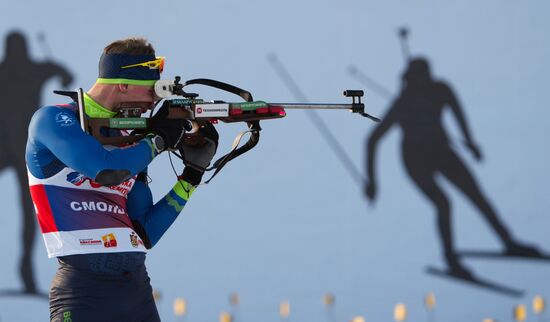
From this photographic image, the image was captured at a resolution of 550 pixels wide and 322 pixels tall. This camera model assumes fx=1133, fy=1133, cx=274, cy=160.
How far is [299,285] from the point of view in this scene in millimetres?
6656

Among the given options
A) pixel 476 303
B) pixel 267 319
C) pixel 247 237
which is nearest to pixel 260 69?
pixel 247 237

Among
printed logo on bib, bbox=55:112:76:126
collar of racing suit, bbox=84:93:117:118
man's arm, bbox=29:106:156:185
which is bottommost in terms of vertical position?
man's arm, bbox=29:106:156:185

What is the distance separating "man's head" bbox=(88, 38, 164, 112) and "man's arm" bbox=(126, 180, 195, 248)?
0.76ft

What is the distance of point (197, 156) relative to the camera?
272cm

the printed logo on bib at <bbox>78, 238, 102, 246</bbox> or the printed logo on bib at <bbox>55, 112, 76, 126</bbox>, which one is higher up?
the printed logo on bib at <bbox>55, 112, 76, 126</bbox>

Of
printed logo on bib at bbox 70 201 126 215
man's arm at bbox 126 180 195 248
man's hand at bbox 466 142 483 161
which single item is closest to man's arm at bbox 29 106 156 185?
printed logo on bib at bbox 70 201 126 215

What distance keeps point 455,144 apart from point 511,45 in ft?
2.52

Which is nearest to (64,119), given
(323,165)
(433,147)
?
(323,165)

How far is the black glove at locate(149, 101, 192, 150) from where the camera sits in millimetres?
2521

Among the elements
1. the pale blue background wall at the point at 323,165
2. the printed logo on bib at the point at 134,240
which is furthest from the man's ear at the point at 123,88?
the pale blue background wall at the point at 323,165

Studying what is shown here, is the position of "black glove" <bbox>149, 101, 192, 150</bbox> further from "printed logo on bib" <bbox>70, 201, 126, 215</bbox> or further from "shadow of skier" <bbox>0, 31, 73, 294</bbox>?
"shadow of skier" <bbox>0, 31, 73, 294</bbox>

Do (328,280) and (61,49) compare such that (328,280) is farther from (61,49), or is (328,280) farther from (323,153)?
(61,49)

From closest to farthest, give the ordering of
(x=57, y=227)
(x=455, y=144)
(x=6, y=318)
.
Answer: (x=57, y=227) < (x=6, y=318) < (x=455, y=144)

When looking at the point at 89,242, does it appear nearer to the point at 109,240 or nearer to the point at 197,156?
the point at 109,240
